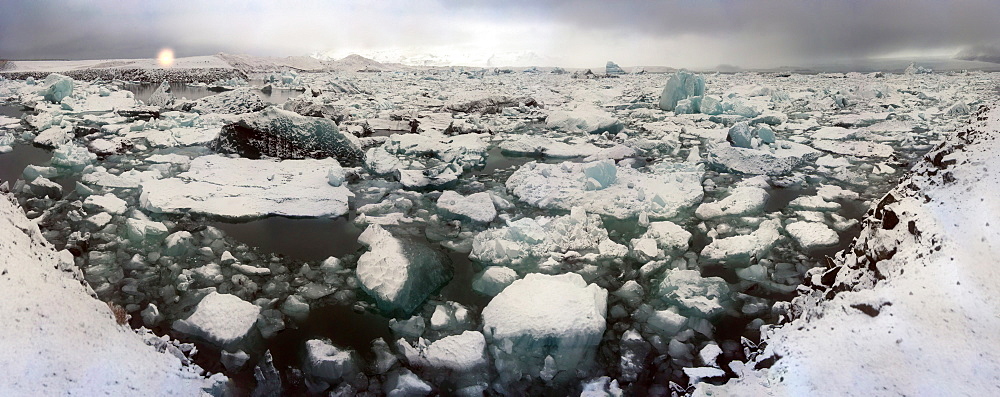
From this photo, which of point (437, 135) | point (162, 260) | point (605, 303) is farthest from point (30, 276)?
point (437, 135)

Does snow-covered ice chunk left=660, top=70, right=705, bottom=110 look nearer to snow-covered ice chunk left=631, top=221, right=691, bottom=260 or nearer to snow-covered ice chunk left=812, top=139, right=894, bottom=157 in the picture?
snow-covered ice chunk left=812, top=139, right=894, bottom=157

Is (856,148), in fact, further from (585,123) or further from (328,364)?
(328,364)

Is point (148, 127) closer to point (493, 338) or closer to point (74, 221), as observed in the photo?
point (74, 221)

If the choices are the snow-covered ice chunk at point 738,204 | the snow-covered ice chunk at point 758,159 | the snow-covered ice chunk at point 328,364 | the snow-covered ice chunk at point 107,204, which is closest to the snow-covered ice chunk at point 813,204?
the snow-covered ice chunk at point 738,204

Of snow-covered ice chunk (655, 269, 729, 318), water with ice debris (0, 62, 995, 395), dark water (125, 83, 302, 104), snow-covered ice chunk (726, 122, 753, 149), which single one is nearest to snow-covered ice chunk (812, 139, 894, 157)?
water with ice debris (0, 62, 995, 395)

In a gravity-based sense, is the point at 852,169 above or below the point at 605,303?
above

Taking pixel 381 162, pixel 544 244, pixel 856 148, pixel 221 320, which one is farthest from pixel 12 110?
pixel 856 148
